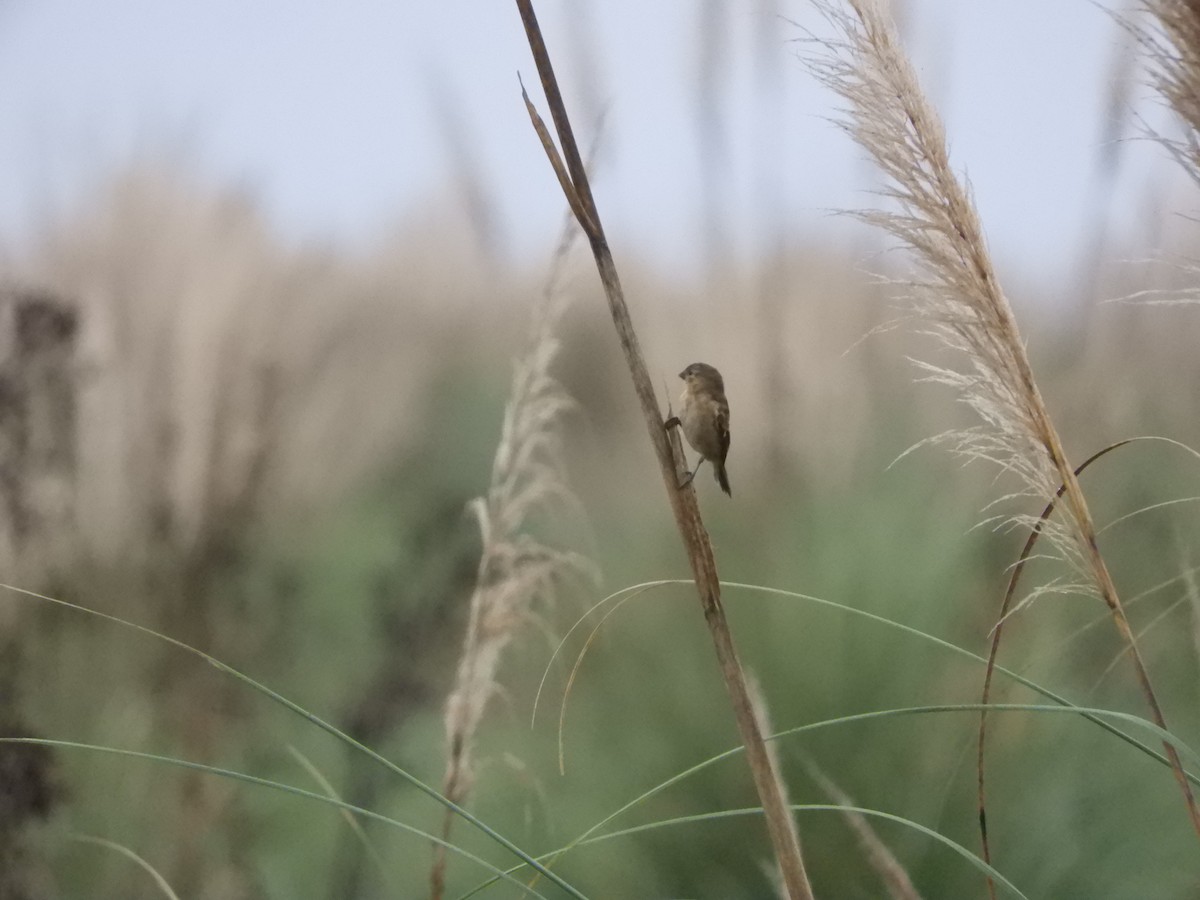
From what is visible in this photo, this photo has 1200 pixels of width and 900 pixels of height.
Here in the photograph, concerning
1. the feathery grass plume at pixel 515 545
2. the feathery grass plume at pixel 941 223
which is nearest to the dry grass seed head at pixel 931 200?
the feathery grass plume at pixel 941 223

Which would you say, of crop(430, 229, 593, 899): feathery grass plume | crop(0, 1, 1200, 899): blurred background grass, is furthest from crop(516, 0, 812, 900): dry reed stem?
crop(0, 1, 1200, 899): blurred background grass

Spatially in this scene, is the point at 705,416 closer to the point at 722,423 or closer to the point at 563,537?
the point at 722,423

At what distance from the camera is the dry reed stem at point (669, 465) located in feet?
1.37

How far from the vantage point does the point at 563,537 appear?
3.87 feet

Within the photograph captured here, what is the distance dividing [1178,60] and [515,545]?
80 centimetres

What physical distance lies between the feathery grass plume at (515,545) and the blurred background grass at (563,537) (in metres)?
0.03

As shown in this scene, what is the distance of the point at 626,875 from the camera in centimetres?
113

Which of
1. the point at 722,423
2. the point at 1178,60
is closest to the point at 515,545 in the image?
the point at 722,423

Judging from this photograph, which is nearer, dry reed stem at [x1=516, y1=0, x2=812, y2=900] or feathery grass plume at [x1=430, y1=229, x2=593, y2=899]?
dry reed stem at [x1=516, y1=0, x2=812, y2=900]

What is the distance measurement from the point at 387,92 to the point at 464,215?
0.55ft

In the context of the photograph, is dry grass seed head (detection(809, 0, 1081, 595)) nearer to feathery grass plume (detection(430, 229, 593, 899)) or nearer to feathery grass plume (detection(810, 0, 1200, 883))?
feathery grass plume (detection(810, 0, 1200, 883))

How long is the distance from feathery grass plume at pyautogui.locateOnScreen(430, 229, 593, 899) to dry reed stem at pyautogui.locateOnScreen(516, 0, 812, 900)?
0.47m

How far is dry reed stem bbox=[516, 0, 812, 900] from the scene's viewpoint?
42 cm

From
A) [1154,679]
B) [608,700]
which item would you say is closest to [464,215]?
[608,700]
